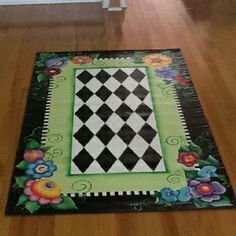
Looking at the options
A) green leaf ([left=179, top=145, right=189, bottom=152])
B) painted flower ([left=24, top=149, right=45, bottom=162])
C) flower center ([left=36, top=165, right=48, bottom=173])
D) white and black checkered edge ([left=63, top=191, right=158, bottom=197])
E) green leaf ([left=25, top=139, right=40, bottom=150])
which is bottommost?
white and black checkered edge ([left=63, top=191, right=158, bottom=197])

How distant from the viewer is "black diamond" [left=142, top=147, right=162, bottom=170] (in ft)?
5.43

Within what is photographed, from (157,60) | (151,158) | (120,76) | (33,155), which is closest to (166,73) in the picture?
(157,60)

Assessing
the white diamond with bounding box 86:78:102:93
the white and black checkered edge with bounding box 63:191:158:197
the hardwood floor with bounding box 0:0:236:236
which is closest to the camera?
the hardwood floor with bounding box 0:0:236:236

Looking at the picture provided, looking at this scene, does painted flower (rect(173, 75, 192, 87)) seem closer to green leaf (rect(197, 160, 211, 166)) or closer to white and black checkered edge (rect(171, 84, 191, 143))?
white and black checkered edge (rect(171, 84, 191, 143))

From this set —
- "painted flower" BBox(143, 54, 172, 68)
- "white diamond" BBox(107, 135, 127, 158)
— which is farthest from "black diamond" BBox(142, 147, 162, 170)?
"painted flower" BBox(143, 54, 172, 68)

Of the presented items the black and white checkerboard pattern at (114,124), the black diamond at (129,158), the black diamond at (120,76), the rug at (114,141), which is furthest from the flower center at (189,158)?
the black diamond at (120,76)

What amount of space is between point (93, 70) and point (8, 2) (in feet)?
3.73

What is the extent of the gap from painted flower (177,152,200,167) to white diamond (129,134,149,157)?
0.16 m

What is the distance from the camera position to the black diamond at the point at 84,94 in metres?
2.03

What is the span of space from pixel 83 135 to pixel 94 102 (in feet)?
0.84

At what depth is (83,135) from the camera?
1803 mm

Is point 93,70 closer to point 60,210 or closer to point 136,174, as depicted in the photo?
point 136,174

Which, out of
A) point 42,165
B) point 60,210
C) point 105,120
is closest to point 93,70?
point 105,120

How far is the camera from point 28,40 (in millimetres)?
2516
